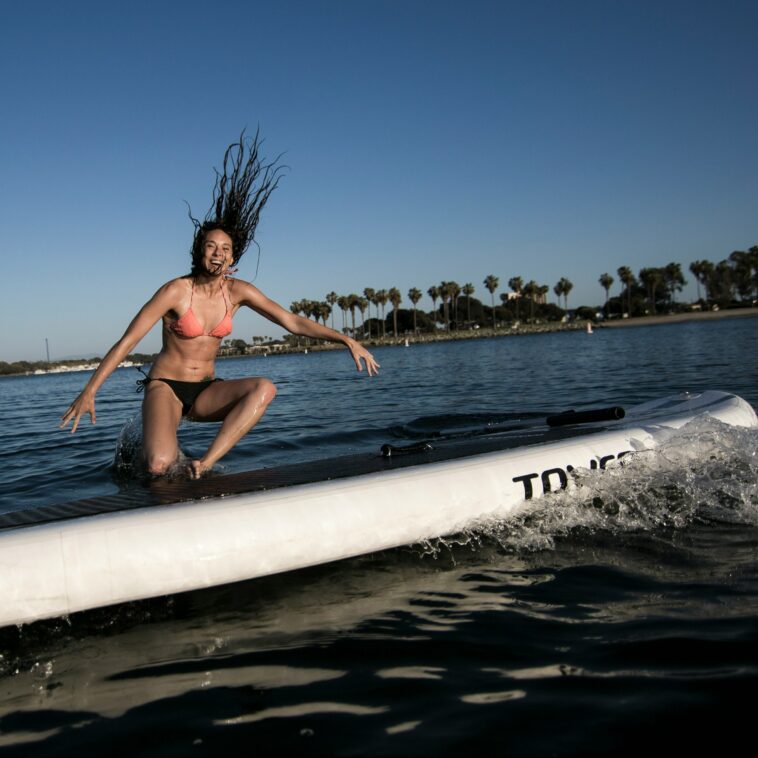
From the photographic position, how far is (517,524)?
430 centimetres

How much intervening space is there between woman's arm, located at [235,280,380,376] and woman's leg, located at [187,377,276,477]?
0.64 m

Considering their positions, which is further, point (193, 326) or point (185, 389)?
point (185, 389)

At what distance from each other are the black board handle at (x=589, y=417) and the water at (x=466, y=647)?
92cm

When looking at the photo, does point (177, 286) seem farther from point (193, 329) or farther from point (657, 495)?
point (657, 495)

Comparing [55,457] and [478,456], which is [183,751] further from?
[55,457]

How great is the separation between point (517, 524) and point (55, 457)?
6.66 m

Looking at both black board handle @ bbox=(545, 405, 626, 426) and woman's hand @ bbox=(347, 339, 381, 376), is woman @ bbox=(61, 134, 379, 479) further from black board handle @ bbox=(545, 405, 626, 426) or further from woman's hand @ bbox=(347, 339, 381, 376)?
black board handle @ bbox=(545, 405, 626, 426)

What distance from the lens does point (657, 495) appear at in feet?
15.6

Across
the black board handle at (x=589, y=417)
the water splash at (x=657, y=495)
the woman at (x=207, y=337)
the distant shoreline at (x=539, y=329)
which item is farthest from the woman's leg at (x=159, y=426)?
the distant shoreline at (x=539, y=329)

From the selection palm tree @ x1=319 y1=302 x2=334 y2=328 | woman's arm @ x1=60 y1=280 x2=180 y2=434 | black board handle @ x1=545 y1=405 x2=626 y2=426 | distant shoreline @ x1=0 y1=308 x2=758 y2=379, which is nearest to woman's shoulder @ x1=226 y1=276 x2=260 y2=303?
woman's arm @ x1=60 y1=280 x2=180 y2=434

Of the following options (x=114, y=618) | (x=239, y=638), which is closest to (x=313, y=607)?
(x=239, y=638)

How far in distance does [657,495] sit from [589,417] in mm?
1353

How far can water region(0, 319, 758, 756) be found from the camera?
2.16 meters

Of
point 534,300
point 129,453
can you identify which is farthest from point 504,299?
point 129,453
